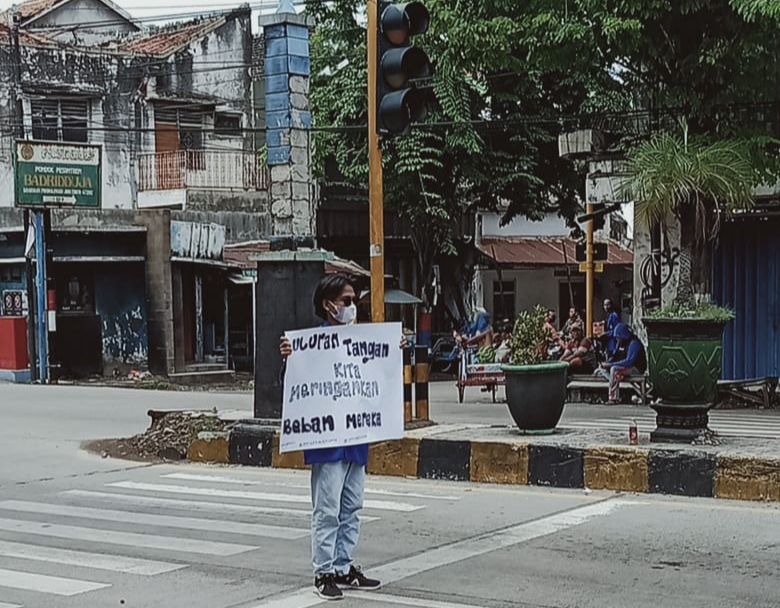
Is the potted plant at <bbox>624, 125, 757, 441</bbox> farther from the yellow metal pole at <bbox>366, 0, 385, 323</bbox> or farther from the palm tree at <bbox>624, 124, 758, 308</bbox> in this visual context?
the yellow metal pole at <bbox>366, 0, 385, 323</bbox>

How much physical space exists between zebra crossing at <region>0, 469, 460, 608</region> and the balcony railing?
61.3 ft

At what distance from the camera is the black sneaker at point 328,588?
21.2 feet

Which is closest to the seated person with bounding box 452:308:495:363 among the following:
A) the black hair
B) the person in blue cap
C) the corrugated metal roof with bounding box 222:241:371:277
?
the person in blue cap

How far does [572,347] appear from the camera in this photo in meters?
21.7

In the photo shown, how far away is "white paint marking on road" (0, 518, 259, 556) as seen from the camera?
791cm

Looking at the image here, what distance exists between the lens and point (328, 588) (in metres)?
6.49

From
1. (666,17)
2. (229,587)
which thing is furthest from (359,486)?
(666,17)

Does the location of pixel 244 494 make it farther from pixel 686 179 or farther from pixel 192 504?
pixel 686 179

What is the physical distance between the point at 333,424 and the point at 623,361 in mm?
12235

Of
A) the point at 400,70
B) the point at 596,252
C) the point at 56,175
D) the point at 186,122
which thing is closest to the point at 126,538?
the point at 400,70

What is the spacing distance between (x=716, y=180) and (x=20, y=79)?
68.7 ft

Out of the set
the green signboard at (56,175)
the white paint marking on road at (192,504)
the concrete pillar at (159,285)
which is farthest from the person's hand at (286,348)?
the concrete pillar at (159,285)

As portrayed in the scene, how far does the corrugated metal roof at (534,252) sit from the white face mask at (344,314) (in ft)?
85.2

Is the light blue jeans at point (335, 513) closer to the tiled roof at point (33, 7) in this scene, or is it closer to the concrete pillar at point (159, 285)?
the concrete pillar at point (159, 285)
